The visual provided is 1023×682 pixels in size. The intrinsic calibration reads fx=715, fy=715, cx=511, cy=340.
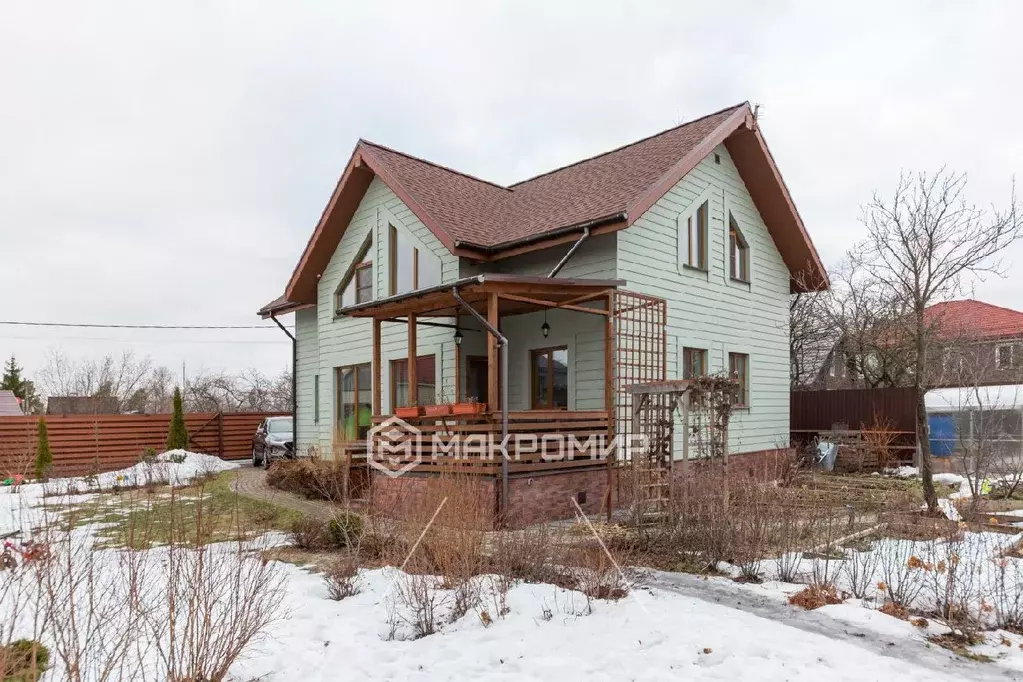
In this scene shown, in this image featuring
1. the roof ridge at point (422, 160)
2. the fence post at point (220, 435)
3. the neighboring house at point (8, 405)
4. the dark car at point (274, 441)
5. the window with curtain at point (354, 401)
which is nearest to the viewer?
the roof ridge at point (422, 160)

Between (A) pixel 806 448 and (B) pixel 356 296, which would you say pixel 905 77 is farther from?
(B) pixel 356 296

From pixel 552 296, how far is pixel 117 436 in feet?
54.5

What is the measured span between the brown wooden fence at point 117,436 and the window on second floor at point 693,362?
1418 cm

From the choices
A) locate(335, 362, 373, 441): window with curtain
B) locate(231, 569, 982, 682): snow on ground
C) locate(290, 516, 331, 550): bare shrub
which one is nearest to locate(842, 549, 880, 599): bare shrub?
locate(231, 569, 982, 682): snow on ground

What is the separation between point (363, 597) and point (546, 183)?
39.4 feet

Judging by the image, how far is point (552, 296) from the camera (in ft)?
37.1

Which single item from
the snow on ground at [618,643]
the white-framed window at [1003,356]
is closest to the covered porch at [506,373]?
the snow on ground at [618,643]

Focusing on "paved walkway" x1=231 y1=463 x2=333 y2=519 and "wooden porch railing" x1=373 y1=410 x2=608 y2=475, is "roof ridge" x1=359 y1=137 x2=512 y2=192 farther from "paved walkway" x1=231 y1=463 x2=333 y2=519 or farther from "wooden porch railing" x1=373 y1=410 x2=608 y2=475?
"paved walkway" x1=231 y1=463 x2=333 y2=519

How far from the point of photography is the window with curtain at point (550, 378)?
43.0 ft

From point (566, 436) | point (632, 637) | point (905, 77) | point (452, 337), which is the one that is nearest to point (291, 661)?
point (632, 637)

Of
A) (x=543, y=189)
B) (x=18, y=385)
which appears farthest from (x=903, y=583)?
(x=18, y=385)

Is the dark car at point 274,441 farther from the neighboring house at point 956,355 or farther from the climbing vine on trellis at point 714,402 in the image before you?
the neighboring house at point 956,355

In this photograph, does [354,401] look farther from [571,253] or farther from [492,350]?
[492,350]

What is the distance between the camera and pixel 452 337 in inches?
543
